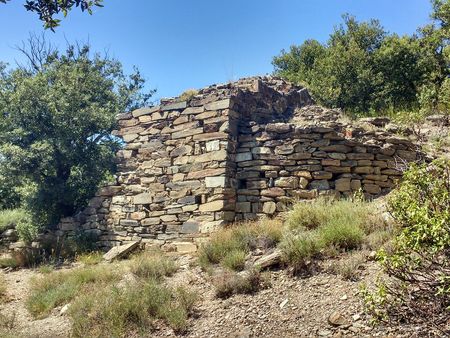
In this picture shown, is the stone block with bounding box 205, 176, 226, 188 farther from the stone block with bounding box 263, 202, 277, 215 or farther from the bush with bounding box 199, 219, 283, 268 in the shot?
the bush with bounding box 199, 219, 283, 268

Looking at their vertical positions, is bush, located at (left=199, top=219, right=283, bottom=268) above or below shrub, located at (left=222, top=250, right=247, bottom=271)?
above

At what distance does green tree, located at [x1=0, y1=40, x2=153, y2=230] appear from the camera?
31.5 feet

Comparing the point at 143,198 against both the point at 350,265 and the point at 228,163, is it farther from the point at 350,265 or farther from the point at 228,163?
the point at 350,265

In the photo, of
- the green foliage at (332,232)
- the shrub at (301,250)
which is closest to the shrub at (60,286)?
the shrub at (301,250)

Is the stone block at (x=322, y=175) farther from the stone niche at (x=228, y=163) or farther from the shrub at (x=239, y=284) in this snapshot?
the shrub at (x=239, y=284)

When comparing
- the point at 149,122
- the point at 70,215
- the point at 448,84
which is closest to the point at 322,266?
the point at 149,122

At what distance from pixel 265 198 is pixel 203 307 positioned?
122 inches

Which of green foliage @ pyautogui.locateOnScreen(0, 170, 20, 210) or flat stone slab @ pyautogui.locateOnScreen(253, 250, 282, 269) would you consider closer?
flat stone slab @ pyautogui.locateOnScreen(253, 250, 282, 269)

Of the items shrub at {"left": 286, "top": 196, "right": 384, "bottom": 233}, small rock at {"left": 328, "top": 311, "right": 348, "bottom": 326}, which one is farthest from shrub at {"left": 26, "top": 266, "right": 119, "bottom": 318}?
small rock at {"left": 328, "top": 311, "right": 348, "bottom": 326}

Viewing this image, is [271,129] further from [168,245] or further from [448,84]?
[448,84]

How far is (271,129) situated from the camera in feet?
27.8

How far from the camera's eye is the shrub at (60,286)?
630 cm

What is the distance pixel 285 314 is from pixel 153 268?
103 inches

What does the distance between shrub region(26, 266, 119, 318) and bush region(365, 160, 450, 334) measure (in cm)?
446
